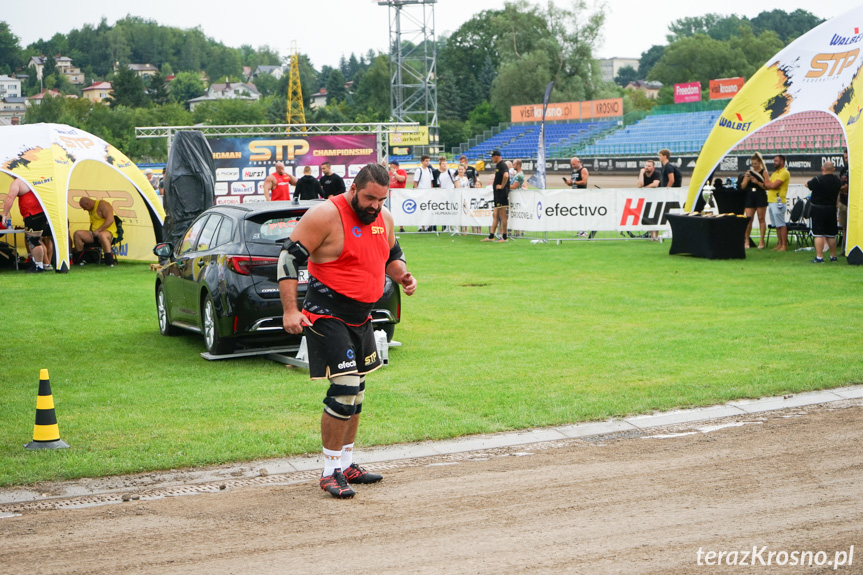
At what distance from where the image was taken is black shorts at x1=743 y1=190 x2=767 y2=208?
21.3m

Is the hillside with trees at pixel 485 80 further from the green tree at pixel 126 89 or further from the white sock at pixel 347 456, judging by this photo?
the white sock at pixel 347 456

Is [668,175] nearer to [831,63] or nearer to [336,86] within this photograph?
[831,63]

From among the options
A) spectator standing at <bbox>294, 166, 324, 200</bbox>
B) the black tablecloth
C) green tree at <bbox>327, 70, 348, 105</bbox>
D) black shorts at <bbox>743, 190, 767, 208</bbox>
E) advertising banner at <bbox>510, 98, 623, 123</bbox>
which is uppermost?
green tree at <bbox>327, 70, 348, 105</bbox>

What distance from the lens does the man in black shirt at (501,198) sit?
2464cm

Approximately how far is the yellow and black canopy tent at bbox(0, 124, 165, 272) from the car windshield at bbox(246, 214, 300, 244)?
1100 centimetres

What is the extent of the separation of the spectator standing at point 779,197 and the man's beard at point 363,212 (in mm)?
16809

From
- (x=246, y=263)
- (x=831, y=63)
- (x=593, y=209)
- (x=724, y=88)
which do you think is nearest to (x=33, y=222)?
(x=246, y=263)

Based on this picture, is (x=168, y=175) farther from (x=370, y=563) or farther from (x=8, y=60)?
(x=8, y=60)

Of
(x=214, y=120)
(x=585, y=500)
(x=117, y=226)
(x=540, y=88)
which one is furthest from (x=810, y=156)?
(x=214, y=120)

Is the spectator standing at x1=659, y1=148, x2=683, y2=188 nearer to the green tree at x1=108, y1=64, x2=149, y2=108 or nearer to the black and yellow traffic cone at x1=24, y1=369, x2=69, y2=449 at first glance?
the black and yellow traffic cone at x1=24, y1=369, x2=69, y2=449

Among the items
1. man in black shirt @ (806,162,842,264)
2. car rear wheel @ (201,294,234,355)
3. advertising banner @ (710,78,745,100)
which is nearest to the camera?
car rear wheel @ (201,294,234,355)

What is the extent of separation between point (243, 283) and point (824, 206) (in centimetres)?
1300

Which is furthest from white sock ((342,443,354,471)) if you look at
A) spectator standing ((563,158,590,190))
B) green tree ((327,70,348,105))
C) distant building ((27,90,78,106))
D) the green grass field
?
green tree ((327,70,348,105))

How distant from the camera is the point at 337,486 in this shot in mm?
5934
